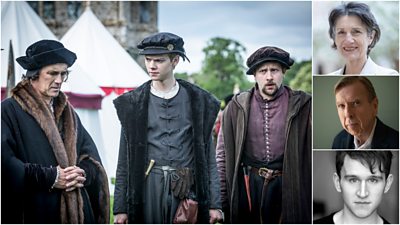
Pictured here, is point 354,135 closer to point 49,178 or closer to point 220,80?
point 220,80

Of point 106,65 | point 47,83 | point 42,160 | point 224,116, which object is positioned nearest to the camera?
point 42,160

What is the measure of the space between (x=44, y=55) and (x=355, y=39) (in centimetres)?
253

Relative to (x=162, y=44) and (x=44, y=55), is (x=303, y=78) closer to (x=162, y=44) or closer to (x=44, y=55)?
(x=162, y=44)

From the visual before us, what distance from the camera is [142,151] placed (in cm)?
838

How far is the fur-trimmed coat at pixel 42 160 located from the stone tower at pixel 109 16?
2.15 ft

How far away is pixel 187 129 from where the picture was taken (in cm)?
840

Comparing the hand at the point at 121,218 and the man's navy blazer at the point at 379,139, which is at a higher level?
the man's navy blazer at the point at 379,139

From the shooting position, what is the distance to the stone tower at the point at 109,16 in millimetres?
8594

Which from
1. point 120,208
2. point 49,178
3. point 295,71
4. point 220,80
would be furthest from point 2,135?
point 295,71

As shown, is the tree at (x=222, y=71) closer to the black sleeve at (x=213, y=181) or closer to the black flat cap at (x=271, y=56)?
the black flat cap at (x=271, y=56)

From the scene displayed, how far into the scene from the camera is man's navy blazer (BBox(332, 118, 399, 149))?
27.6 ft

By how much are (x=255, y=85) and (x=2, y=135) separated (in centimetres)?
209

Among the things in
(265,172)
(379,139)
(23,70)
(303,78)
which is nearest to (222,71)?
(303,78)

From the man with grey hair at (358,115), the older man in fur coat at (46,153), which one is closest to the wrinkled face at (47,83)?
the older man in fur coat at (46,153)
